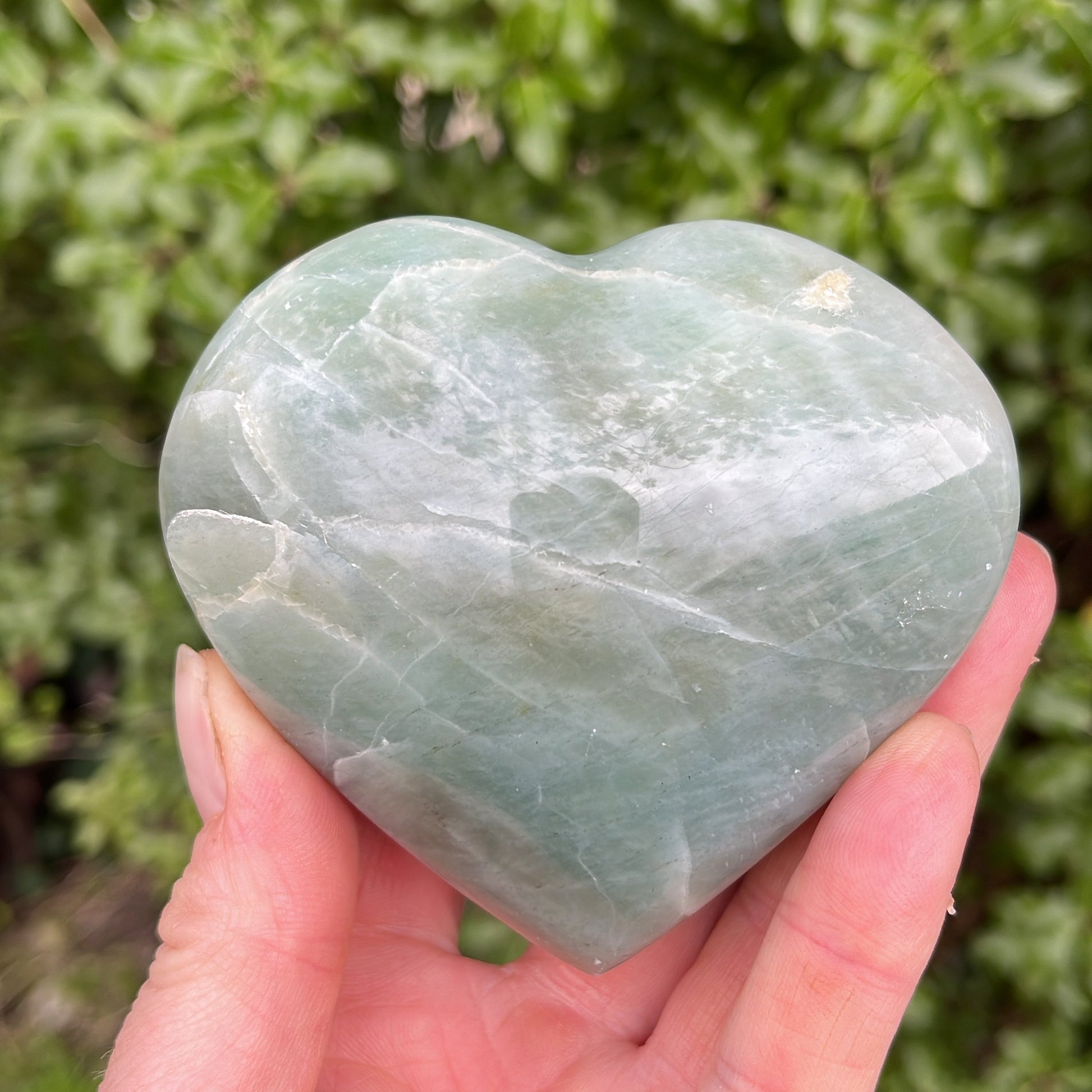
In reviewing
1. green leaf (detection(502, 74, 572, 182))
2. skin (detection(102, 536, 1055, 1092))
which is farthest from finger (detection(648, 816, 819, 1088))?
green leaf (detection(502, 74, 572, 182))

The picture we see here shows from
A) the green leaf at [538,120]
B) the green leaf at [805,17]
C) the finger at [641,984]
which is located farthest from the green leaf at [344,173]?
the finger at [641,984]

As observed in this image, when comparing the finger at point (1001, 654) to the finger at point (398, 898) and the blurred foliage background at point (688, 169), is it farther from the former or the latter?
the finger at point (398, 898)

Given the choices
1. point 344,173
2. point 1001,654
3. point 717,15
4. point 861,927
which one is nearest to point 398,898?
point 861,927

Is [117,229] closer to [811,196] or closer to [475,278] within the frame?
[475,278]

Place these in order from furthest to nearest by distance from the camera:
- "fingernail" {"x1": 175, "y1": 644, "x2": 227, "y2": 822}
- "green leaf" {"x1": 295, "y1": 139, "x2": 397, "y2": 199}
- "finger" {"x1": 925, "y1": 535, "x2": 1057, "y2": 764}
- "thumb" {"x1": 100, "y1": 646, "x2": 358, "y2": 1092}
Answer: "green leaf" {"x1": 295, "y1": 139, "x2": 397, "y2": 199}, "finger" {"x1": 925, "y1": 535, "x2": 1057, "y2": 764}, "fingernail" {"x1": 175, "y1": 644, "x2": 227, "y2": 822}, "thumb" {"x1": 100, "y1": 646, "x2": 358, "y2": 1092}

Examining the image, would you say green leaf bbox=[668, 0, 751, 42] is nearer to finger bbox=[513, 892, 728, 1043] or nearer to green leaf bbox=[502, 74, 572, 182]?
green leaf bbox=[502, 74, 572, 182]
